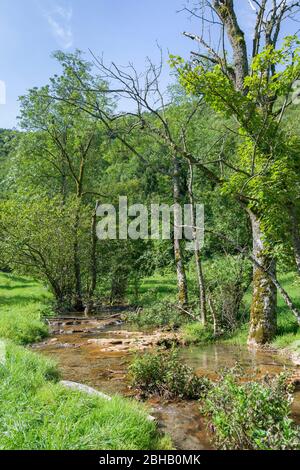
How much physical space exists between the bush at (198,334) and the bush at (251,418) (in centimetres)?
609

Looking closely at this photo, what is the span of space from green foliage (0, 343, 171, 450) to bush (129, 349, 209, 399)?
42.8 inches

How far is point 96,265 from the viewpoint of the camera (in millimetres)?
21000

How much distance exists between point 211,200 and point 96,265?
286 inches

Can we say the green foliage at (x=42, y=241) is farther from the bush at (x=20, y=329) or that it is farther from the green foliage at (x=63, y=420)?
the green foliage at (x=63, y=420)

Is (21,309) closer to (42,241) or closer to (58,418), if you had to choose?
(42,241)

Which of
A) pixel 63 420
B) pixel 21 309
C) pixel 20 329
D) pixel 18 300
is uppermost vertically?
pixel 63 420

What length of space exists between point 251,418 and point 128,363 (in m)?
4.72

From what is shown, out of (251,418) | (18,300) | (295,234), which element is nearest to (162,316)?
(295,234)

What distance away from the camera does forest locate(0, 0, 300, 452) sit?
185 inches

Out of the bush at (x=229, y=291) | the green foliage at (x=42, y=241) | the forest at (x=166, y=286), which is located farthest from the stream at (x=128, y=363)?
the green foliage at (x=42, y=241)

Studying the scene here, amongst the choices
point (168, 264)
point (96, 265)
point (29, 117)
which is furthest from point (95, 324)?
point (29, 117)

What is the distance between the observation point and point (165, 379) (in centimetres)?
654

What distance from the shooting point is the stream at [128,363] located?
17.4ft
